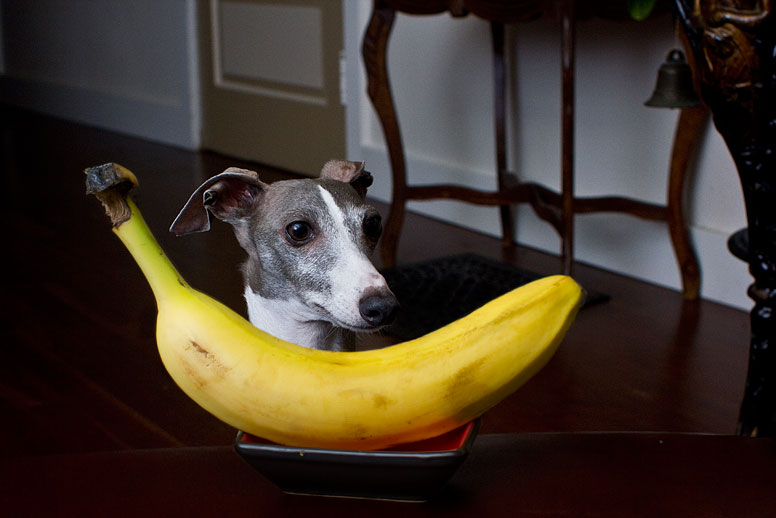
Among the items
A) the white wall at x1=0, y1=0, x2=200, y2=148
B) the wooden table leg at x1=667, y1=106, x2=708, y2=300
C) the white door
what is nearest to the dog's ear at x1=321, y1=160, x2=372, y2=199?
the wooden table leg at x1=667, y1=106, x2=708, y2=300

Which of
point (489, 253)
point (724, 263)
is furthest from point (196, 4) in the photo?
point (724, 263)

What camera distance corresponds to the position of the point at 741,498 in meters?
0.59


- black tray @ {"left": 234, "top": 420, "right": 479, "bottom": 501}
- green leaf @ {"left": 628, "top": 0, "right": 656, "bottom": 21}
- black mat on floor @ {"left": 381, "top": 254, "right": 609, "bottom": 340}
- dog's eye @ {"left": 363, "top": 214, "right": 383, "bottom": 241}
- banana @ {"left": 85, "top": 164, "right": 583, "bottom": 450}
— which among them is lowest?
black mat on floor @ {"left": 381, "top": 254, "right": 609, "bottom": 340}

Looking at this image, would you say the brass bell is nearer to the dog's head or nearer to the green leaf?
the green leaf

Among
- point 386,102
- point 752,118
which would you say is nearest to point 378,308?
point 752,118

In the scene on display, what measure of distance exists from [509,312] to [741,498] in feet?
0.61

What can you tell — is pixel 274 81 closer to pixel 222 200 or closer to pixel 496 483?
pixel 222 200

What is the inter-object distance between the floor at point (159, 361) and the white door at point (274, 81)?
801 mm

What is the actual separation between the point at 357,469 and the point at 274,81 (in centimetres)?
360

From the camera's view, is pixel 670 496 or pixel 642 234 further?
pixel 642 234

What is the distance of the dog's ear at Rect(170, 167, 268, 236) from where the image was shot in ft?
2.02

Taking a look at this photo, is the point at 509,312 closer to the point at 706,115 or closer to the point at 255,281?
the point at 255,281

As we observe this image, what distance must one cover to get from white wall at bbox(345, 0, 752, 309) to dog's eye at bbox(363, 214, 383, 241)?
1.84 m

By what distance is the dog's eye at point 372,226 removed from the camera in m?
0.68
